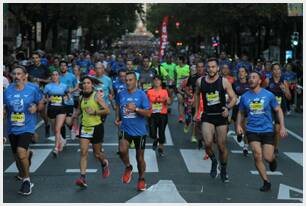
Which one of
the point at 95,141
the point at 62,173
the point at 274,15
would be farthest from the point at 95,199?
the point at 274,15

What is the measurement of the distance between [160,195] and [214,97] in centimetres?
187

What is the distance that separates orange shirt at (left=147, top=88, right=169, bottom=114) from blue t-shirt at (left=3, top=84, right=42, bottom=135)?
393cm

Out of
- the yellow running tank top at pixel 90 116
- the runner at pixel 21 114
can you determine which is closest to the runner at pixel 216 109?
the yellow running tank top at pixel 90 116

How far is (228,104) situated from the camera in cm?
1066

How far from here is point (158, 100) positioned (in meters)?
13.2

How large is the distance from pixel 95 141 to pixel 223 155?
1889mm

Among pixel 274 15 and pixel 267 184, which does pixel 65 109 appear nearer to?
pixel 267 184

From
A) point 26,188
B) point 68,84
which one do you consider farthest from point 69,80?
point 26,188

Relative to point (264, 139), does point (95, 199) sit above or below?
below

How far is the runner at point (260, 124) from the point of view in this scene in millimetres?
9797

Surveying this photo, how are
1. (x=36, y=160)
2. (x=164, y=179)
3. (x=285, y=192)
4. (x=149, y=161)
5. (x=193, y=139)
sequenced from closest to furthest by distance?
(x=285, y=192)
(x=164, y=179)
(x=149, y=161)
(x=36, y=160)
(x=193, y=139)

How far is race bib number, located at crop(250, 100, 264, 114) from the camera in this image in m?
9.90

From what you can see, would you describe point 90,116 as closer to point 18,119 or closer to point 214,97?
point 18,119

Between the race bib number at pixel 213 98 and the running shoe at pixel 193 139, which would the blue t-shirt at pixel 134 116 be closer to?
the race bib number at pixel 213 98
